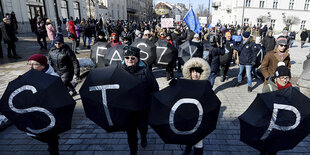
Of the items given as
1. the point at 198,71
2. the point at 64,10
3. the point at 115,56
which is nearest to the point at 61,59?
the point at 115,56

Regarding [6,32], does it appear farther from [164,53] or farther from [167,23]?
[167,23]

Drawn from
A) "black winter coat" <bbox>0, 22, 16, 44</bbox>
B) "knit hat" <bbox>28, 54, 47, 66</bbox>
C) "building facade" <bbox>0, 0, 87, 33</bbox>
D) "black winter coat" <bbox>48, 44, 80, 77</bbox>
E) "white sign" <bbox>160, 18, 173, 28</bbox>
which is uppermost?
"building facade" <bbox>0, 0, 87, 33</bbox>

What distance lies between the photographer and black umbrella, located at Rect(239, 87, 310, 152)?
2.32 meters

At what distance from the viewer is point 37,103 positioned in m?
2.45

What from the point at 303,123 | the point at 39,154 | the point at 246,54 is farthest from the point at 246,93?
the point at 39,154

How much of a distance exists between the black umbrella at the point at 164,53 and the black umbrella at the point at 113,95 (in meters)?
4.24

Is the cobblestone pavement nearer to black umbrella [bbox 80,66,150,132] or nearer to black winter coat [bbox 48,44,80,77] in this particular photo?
black winter coat [bbox 48,44,80,77]

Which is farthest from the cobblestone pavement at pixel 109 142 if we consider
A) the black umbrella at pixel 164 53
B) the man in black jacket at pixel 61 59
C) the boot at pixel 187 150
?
the black umbrella at pixel 164 53

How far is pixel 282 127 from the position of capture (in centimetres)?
234

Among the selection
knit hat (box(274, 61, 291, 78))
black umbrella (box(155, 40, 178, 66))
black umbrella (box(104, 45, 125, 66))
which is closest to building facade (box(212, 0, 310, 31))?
black umbrella (box(155, 40, 178, 66))

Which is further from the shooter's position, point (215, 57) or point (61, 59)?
point (215, 57)

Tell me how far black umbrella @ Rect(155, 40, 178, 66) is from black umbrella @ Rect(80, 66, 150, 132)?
4.24m

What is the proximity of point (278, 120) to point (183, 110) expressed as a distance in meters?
1.12

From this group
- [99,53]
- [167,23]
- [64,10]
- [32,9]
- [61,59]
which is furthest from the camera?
[64,10]
